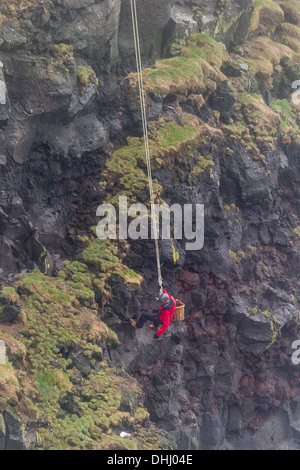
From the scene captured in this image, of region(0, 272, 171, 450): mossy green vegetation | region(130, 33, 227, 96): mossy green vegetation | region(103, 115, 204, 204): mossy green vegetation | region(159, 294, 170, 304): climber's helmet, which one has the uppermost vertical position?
region(130, 33, 227, 96): mossy green vegetation

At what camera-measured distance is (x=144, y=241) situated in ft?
69.2

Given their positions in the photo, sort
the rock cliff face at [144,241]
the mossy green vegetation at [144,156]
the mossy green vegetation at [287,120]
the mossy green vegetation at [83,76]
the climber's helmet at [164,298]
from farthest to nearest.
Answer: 1. the mossy green vegetation at [287,120]
2. the mossy green vegetation at [144,156]
3. the mossy green vegetation at [83,76]
4. the climber's helmet at [164,298]
5. the rock cliff face at [144,241]

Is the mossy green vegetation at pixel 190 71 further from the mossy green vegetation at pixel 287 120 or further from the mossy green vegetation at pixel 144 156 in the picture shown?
the mossy green vegetation at pixel 287 120

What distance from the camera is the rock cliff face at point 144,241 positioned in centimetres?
1697

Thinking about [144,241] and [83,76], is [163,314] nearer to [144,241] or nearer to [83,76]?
[144,241]

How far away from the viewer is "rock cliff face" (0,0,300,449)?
16969 millimetres

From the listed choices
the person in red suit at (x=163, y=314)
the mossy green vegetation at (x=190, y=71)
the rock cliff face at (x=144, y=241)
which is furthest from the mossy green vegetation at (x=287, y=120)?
the person in red suit at (x=163, y=314)

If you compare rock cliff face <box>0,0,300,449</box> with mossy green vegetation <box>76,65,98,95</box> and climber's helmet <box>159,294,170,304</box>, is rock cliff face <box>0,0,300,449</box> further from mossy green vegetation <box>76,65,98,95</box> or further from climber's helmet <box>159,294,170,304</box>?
climber's helmet <box>159,294,170,304</box>

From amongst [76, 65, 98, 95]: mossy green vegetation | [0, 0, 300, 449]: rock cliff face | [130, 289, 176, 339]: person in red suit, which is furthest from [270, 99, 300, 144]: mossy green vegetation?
[130, 289, 176, 339]: person in red suit

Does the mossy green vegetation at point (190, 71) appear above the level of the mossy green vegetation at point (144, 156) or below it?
above

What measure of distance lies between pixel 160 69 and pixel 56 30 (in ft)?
17.2

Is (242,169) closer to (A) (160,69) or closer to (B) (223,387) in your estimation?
(A) (160,69)

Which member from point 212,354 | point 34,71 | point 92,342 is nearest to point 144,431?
point 92,342

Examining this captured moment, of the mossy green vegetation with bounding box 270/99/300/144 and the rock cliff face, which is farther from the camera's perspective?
the mossy green vegetation with bounding box 270/99/300/144
